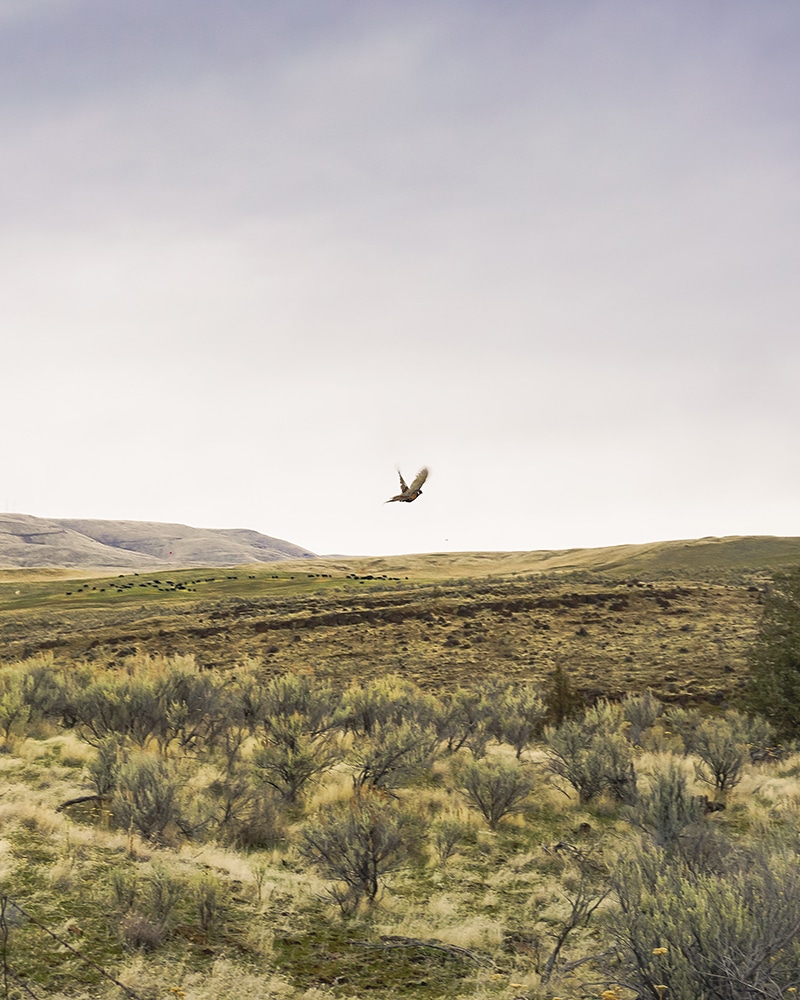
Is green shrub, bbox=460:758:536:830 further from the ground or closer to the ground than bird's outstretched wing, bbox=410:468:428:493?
closer to the ground

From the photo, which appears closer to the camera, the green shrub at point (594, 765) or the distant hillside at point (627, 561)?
the green shrub at point (594, 765)

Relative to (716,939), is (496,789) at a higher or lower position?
lower

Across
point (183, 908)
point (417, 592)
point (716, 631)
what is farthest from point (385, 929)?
point (417, 592)

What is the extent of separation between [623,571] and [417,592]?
41686mm

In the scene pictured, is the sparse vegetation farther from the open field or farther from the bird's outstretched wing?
the open field

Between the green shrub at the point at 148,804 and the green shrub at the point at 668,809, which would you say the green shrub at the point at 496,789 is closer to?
the green shrub at the point at 668,809

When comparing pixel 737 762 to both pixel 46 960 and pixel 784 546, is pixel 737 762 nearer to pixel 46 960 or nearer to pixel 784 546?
pixel 46 960

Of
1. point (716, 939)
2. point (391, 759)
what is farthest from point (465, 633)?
point (716, 939)

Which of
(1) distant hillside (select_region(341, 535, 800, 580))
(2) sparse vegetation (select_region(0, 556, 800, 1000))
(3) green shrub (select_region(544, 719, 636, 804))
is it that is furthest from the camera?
(1) distant hillside (select_region(341, 535, 800, 580))

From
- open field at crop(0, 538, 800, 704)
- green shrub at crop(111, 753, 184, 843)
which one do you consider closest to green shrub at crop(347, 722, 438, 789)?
green shrub at crop(111, 753, 184, 843)

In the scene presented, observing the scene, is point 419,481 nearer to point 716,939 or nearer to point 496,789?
point 716,939

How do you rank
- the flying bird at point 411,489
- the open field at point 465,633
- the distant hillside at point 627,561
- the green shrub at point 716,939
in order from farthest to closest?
1. the distant hillside at point 627,561
2. the open field at point 465,633
3. the flying bird at point 411,489
4. the green shrub at point 716,939

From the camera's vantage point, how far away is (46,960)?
621cm

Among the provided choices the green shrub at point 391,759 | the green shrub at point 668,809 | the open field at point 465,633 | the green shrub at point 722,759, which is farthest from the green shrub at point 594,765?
the open field at point 465,633
